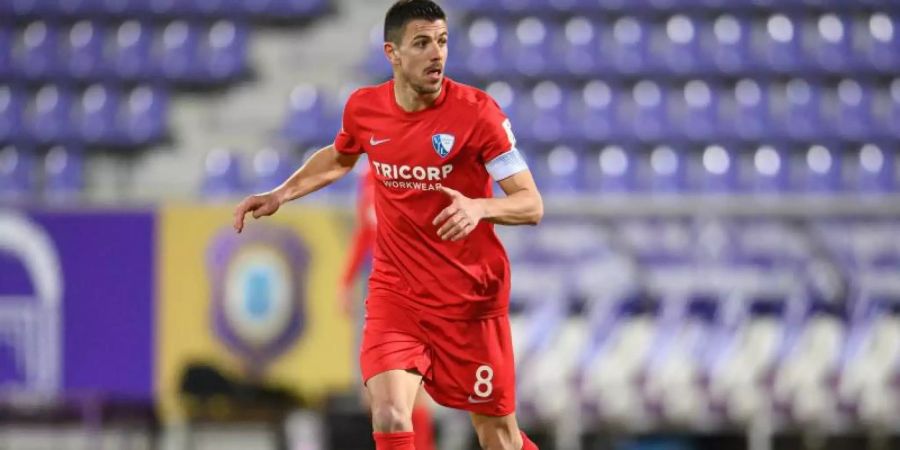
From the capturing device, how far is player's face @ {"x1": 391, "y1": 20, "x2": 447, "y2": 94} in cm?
478

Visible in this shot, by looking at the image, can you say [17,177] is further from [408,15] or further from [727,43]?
[408,15]

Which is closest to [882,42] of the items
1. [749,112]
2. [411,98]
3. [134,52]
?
[749,112]

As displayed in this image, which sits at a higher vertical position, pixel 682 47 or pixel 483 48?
pixel 483 48

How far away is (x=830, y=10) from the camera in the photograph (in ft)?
40.7

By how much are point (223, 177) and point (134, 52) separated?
2.13 meters

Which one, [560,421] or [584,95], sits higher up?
[584,95]

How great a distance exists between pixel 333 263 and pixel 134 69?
4149 millimetres

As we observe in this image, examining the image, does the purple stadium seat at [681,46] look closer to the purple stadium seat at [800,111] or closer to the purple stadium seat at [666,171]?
the purple stadium seat at [800,111]

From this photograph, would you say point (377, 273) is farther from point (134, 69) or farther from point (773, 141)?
point (134, 69)

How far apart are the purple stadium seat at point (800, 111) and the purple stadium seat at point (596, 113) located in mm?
1377

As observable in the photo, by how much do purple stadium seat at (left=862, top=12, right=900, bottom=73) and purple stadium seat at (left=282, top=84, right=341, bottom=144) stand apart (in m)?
4.61

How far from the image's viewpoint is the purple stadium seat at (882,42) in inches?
475

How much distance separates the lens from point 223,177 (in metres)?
11.6

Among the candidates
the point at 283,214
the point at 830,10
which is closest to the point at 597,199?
the point at 283,214
